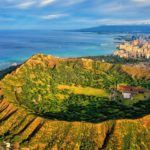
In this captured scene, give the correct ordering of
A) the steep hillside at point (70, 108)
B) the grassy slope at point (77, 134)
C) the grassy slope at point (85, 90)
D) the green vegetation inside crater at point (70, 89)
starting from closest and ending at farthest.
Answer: the grassy slope at point (77, 134) < the steep hillside at point (70, 108) < the green vegetation inside crater at point (70, 89) < the grassy slope at point (85, 90)

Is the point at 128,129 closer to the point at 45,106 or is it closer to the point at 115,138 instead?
the point at 115,138

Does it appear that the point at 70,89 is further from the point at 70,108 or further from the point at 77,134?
the point at 77,134

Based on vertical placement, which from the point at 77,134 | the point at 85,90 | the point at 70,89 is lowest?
the point at 77,134

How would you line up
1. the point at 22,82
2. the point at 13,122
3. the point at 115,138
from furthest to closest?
the point at 22,82
the point at 13,122
the point at 115,138

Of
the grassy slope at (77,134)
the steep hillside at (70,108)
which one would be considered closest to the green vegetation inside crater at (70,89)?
the steep hillside at (70,108)

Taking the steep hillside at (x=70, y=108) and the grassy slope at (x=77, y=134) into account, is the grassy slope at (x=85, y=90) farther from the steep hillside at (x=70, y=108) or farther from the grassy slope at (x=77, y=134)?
the grassy slope at (x=77, y=134)

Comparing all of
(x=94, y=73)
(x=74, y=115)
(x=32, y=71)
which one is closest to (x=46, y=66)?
(x=32, y=71)

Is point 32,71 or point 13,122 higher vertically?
point 32,71

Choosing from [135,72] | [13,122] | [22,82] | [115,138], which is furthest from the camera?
[135,72]

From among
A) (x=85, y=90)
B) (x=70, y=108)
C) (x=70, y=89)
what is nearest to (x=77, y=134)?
(x=70, y=108)
